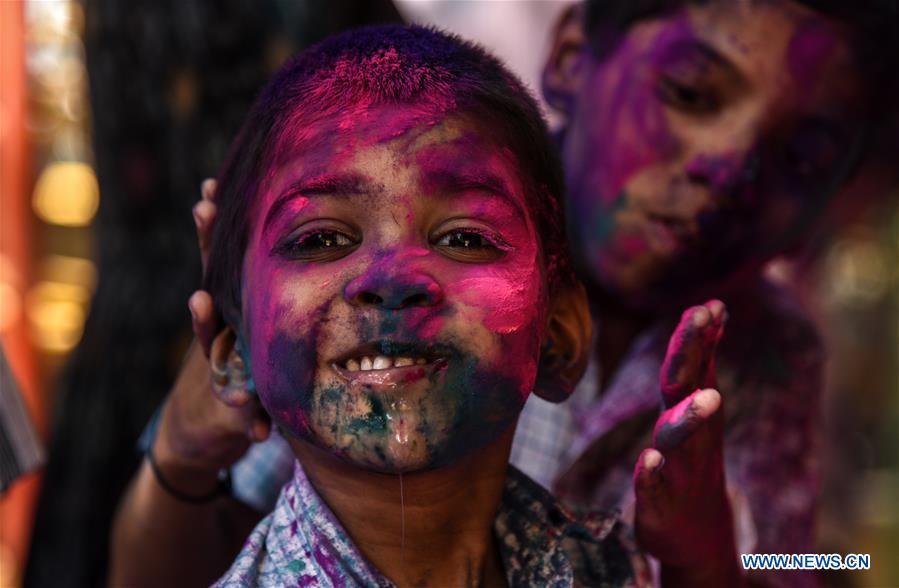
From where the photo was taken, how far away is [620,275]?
1.65m

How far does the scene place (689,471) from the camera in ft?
3.83

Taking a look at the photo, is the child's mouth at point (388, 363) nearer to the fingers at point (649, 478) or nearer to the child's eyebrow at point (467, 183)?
the child's eyebrow at point (467, 183)

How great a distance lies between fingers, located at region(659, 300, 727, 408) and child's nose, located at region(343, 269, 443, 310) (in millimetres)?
287

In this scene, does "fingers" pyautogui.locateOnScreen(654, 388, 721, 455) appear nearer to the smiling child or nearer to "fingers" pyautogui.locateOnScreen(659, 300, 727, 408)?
"fingers" pyautogui.locateOnScreen(659, 300, 727, 408)

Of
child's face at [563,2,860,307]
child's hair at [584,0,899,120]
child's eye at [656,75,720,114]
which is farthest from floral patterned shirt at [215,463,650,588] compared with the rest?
child's hair at [584,0,899,120]

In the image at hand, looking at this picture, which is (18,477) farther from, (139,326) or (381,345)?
(381,345)

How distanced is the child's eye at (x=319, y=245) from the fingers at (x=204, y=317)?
0.18 meters

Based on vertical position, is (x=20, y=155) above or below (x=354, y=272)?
below

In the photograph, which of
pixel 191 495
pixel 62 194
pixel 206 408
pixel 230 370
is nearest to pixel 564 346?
pixel 230 370

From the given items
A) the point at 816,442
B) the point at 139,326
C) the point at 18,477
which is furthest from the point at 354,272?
the point at 139,326

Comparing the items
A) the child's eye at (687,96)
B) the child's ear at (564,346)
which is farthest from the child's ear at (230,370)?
the child's eye at (687,96)

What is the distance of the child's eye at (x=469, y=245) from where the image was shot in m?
1.05

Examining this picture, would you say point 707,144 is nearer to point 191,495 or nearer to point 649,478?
point 649,478

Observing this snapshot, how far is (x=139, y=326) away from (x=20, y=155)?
1.63 metres
